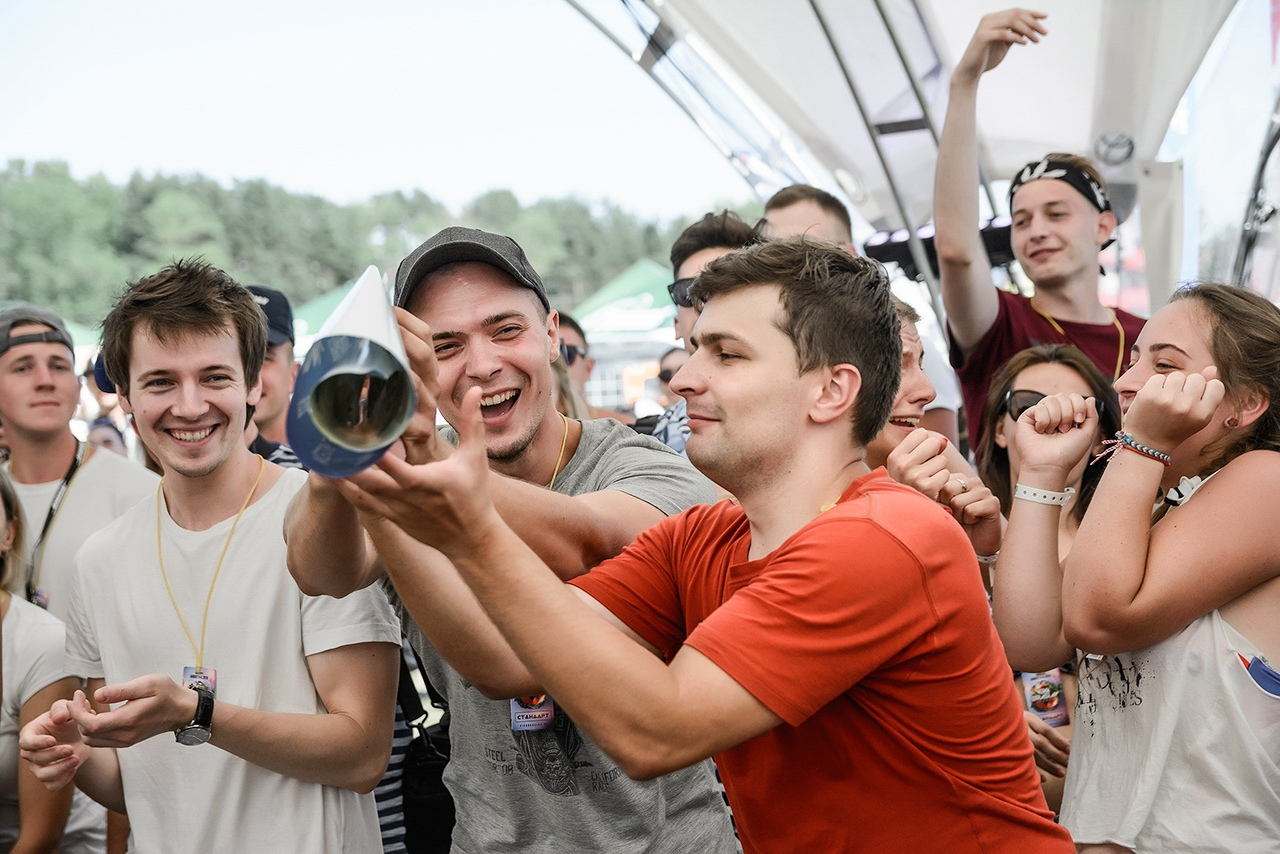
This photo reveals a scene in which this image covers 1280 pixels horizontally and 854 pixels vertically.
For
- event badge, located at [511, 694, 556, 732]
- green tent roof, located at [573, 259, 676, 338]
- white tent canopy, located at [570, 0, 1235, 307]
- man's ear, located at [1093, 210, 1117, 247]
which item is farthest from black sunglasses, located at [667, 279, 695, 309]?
green tent roof, located at [573, 259, 676, 338]

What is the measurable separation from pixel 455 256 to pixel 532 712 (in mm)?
915

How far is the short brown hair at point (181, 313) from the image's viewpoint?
106 inches

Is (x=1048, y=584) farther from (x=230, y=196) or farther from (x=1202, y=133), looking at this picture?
(x=230, y=196)

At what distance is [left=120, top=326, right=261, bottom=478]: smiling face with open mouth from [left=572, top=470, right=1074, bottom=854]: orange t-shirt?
1.46 m

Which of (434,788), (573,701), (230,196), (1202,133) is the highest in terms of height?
(230,196)

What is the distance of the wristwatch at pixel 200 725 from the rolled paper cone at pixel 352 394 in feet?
3.80

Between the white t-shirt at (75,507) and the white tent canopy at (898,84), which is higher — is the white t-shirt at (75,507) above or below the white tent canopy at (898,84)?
below

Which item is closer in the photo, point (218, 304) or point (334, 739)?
point (334, 739)

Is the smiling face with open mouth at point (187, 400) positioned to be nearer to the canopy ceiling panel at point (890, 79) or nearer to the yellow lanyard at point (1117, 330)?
the yellow lanyard at point (1117, 330)

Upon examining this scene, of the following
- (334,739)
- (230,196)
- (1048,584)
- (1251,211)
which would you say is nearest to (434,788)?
(334,739)

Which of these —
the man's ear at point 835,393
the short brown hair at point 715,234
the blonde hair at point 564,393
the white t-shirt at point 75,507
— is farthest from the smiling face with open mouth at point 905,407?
the white t-shirt at point 75,507

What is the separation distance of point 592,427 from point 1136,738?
4.26 feet

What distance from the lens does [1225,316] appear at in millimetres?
2342

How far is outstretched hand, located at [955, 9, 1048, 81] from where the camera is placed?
3336 millimetres
